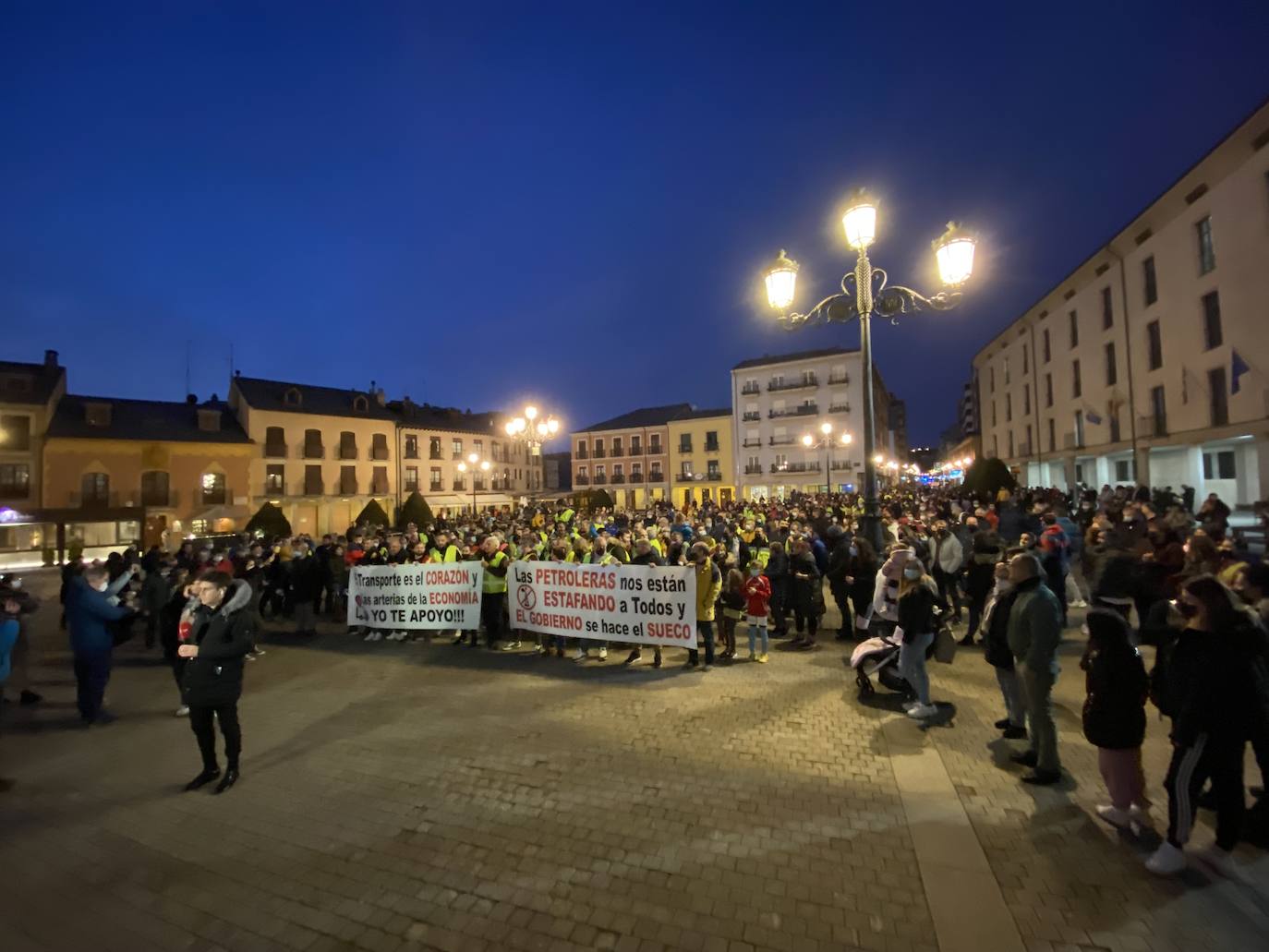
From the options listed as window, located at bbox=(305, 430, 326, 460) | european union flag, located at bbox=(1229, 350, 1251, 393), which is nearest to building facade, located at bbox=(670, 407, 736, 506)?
window, located at bbox=(305, 430, 326, 460)

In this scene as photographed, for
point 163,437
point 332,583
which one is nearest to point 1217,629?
point 332,583

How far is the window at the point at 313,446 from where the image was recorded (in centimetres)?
4512

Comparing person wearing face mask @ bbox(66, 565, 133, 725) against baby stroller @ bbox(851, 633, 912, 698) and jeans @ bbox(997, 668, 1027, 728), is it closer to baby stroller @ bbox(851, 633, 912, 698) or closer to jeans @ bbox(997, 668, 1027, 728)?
baby stroller @ bbox(851, 633, 912, 698)

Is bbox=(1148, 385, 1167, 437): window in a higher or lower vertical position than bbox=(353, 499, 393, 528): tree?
higher

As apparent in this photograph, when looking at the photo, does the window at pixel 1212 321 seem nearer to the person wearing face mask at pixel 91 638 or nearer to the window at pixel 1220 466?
the window at pixel 1220 466

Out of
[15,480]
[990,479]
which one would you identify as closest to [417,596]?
[990,479]

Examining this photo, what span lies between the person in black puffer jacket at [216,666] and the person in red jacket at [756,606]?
21.1ft

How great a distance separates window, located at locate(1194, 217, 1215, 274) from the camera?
2216 centimetres

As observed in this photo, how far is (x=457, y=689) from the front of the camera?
7.98 meters

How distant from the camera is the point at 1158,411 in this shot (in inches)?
1039

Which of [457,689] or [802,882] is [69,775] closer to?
[457,689]

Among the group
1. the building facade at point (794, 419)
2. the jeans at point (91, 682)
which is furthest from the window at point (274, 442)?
the jeans at point (91, 682)

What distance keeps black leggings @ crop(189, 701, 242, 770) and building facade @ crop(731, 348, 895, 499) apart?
1963 inches

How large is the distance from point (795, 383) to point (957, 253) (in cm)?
4757
